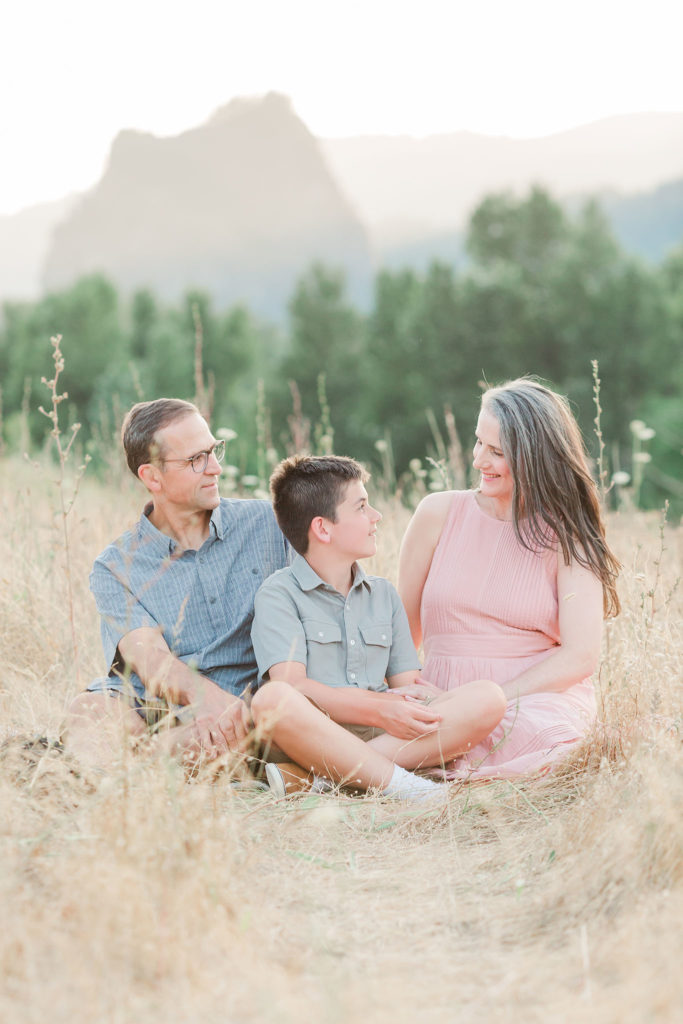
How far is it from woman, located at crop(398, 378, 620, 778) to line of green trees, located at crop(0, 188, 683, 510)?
1323 centimetres

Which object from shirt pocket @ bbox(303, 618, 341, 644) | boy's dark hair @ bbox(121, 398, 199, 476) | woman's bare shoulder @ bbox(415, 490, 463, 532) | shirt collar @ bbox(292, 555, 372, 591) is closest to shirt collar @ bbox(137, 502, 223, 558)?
boy's dark hair @ bbox(121, 398, 199, 476)

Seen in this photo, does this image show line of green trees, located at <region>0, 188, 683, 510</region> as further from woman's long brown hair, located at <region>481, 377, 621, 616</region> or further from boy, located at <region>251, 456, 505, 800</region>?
boy, located at <region>251, 456, 505, 800</region>

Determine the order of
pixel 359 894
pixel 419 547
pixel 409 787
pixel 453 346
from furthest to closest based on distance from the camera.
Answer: pixel 453 346 → pixel 419 547 → pixel 409 787 → pixel 359 894

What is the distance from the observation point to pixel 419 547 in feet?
10.6

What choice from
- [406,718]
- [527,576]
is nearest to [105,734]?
[406,718]

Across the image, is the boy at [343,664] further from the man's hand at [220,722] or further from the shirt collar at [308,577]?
the man's hand at [220,722]

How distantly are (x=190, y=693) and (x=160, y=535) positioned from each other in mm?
528

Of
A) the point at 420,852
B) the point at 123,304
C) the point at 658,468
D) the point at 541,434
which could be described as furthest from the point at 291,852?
the point at 123,304

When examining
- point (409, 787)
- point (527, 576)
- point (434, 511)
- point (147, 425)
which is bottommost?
point (409, 787)

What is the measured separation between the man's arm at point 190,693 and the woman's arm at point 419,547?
729 millimetres

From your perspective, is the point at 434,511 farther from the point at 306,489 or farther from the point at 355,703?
the point at 355,703

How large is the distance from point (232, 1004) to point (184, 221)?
83.5 metres

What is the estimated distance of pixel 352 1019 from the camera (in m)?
1.38

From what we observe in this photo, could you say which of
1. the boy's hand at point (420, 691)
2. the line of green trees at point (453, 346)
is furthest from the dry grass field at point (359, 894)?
the line of green trees at point (453, 346)
